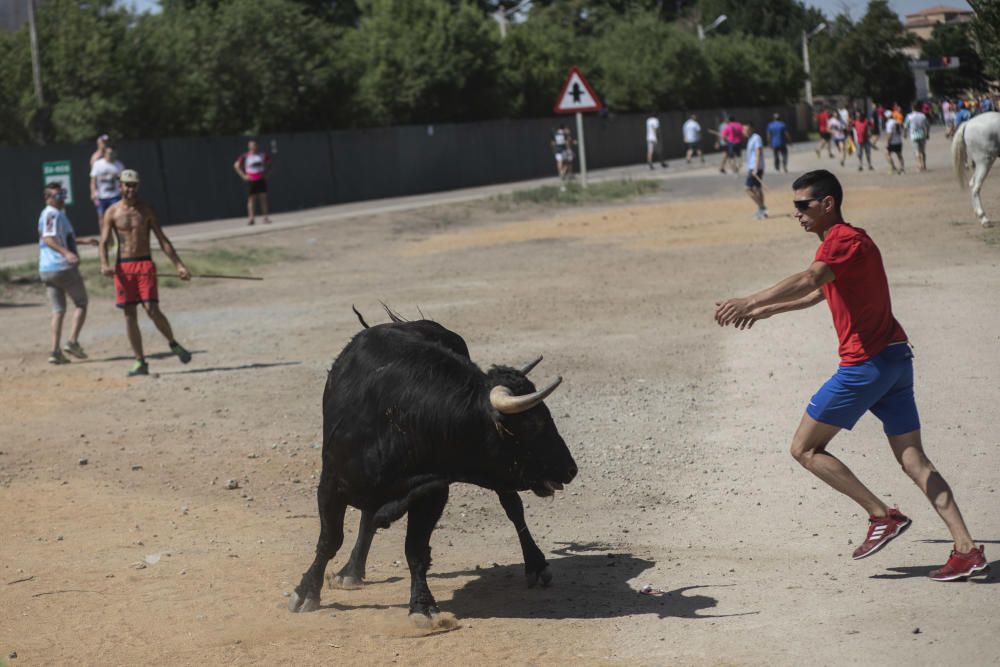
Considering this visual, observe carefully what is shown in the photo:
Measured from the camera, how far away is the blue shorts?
6.32 m

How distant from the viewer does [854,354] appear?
635 cm

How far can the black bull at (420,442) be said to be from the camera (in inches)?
251

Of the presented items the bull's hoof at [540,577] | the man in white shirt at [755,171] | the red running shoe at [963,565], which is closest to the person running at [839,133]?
the man in white shirt at [755,171]

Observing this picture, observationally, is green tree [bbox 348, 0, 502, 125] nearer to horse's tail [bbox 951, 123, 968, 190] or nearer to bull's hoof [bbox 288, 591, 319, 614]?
horse's tail [bbox 951, 123, 968, 190]

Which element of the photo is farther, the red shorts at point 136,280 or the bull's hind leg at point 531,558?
the red shorts at point 136,280

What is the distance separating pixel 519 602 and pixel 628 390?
4814mm

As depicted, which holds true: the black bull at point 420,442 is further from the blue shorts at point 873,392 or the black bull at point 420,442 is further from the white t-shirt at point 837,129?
the white t-shirt at point 837,129

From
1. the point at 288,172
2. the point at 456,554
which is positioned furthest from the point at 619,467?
the point at 288,172

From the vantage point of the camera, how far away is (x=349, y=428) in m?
6.66

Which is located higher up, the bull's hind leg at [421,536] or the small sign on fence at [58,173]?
the small sign on fence at [58,173]

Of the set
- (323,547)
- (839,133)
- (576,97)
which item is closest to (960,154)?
(576,97)

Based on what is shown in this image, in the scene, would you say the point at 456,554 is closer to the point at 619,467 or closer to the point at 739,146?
the point at 619,467

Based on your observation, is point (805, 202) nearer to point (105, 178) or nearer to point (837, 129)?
point (105, 178)

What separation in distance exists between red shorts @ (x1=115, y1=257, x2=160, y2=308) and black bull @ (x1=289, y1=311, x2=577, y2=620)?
7067 millimetres
